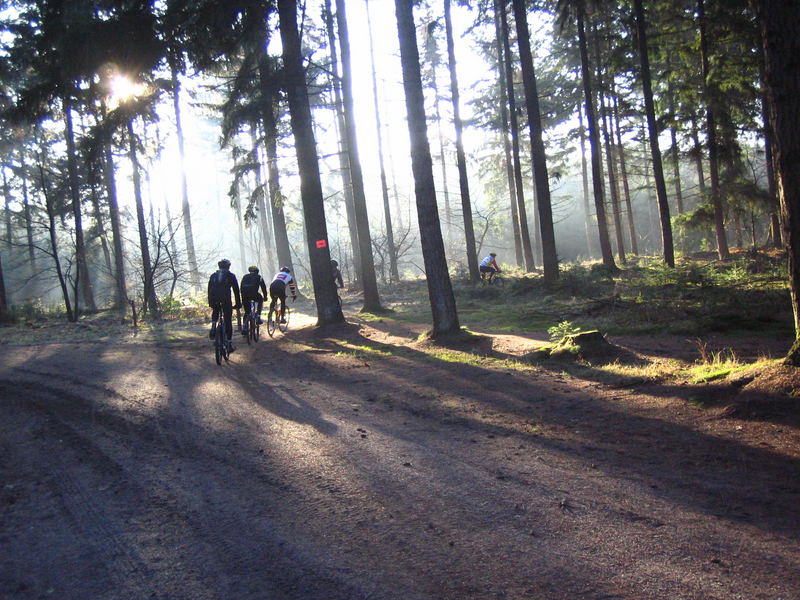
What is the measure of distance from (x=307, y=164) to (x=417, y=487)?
1218 cm

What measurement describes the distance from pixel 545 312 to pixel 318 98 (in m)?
26.9

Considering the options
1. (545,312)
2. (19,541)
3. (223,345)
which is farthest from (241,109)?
(19,541)

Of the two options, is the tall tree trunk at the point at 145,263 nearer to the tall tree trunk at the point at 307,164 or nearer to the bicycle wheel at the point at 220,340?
the tall tree trunk at the point at 307,164

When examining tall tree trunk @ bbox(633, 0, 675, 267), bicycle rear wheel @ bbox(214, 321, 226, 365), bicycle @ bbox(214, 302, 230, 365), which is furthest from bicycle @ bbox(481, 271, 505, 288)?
bicycle rear wheel @ bbox(214, 321, 226, 365)

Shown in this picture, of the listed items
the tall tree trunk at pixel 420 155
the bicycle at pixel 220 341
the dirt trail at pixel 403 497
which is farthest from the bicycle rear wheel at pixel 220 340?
the tall tree trunk at pixel 420 155

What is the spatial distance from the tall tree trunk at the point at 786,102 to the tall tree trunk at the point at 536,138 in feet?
42.6

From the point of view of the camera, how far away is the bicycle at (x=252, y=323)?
14484mm

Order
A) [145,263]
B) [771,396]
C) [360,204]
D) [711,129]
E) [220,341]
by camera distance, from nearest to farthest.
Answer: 1. [771,396]
2. [220,341]
3. [360,204]
4. [711,129]
5. [145,263]

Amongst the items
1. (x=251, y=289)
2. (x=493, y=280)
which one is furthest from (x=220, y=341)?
(x=493, y=280)

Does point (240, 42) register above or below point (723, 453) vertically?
above

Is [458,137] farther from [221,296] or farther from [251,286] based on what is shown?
[221,296]

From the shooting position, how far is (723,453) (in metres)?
4.88

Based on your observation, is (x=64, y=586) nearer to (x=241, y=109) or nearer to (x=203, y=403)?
(x=203, y=403)

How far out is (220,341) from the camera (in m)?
11.7
